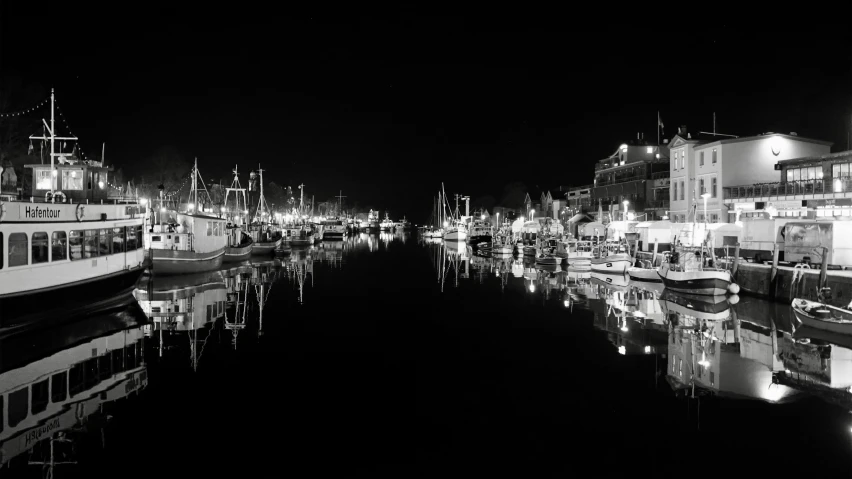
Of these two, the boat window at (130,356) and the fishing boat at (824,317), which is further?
the fishing boat at (824,317)

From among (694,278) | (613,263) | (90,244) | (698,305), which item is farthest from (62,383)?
(613,263)

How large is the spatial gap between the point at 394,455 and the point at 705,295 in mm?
25635

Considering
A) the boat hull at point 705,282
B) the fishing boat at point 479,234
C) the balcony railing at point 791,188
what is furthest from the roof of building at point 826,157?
the fishing boat at point 479,234

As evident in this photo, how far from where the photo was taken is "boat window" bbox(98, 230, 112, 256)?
77.5 feet

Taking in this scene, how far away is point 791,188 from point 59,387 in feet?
152

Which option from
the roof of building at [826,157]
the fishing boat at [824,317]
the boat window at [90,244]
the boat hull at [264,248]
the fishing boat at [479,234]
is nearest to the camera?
the fishing boat at [824,317]

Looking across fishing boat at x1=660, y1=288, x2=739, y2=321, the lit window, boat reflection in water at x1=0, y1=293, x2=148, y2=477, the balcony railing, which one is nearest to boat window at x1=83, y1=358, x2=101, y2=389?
boat reflection in water at x1=0, y1=293, x2=148, y2=477

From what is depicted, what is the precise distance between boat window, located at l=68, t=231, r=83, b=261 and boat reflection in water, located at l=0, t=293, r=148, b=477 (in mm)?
2347

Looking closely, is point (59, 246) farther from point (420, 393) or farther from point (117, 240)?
point (420, 393)

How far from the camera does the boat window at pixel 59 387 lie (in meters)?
13.1

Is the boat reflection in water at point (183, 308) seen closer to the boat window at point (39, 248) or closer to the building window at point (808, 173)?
the boat window at point (39, 248)

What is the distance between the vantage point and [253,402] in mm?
12891

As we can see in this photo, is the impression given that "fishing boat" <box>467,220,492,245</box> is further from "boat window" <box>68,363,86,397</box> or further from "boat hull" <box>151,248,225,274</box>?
"boat window" <box>68,363,86,397</box>

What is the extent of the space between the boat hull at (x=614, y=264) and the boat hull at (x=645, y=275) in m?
2.63
